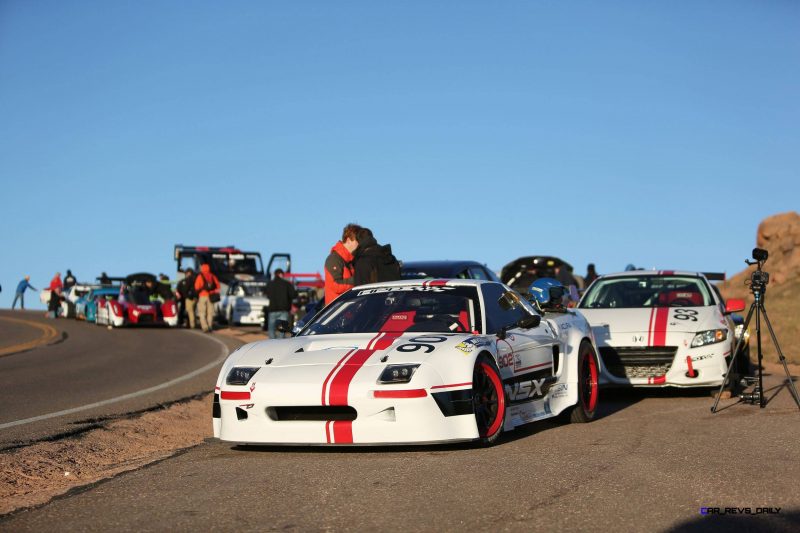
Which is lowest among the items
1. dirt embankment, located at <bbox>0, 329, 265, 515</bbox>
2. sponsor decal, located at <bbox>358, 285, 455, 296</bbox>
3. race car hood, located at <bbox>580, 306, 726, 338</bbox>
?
dirt embankment, located at <bbox>0, 329, 265, 515</bbox>

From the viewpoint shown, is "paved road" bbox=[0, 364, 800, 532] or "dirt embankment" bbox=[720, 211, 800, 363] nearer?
"paved road" bbox=[0, 364, 800, 532]

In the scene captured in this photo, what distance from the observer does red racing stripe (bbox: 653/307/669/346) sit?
11.9 metres

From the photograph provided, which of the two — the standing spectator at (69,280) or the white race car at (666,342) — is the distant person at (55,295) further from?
the white race car at (666,342)

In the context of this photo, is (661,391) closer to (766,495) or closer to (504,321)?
(504,321)

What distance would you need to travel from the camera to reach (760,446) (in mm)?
7953

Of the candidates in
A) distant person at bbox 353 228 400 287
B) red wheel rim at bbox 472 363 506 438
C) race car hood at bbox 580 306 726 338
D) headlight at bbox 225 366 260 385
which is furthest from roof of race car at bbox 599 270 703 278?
headlight at bbox 225 366 260 385

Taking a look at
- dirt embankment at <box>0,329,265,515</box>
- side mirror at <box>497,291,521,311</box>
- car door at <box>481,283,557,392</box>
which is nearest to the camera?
dirt embankment at <box>0,329,265,515</box>

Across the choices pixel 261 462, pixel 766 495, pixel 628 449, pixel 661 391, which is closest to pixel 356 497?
pixel 261 462

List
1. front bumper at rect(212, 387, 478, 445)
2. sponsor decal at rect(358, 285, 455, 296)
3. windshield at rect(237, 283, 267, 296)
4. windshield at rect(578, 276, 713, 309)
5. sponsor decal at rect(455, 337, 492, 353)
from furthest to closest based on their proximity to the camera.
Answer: windshield at rect(237, 283, 267, 296) < windshield at rect(578, 276, 713, 309) < sponsor decal at rect(358, 285, 455, 296) < sponsor decal at rect(455, 337, 492, 353) < front bumper at rect(212, 387, 478, 445)

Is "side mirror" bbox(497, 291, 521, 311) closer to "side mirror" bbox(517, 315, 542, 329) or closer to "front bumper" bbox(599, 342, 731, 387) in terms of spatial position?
"side mirror" bbox(517, 315, 542, 329)

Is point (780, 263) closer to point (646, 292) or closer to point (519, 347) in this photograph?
point (646, 292)

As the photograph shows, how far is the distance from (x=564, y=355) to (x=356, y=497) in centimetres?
433

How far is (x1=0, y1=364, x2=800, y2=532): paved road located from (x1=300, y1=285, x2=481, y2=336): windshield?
3.33ft

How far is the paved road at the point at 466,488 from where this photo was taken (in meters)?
5.31
